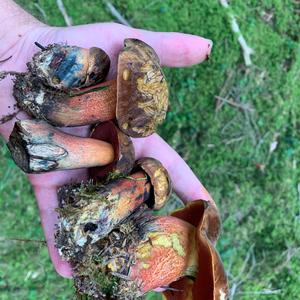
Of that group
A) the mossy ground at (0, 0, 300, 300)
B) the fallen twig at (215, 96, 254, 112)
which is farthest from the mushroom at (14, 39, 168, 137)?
the fallen twig at (215, 96, 254, 112)

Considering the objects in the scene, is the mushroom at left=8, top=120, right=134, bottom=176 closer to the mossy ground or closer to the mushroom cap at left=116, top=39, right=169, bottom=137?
the mushroom cap at left=116, top=39, right=169, bottom=137

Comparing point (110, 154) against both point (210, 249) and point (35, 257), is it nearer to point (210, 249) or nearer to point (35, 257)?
point (210, 249)

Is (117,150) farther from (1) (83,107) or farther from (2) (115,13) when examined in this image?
(2) (115,13)

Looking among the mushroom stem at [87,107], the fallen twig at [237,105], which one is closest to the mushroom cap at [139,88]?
the mushroom stem at [87,107]

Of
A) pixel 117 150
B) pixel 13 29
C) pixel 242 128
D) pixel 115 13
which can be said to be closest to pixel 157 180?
pixel 117 150

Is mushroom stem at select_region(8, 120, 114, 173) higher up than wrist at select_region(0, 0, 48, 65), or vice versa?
wrist at select_region(0, 0, 48, 65)

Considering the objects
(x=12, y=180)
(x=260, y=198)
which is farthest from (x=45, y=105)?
(x=260, y=198)

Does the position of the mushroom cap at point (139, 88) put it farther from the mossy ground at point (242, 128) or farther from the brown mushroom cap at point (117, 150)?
the mossy ground at point (242, 128)

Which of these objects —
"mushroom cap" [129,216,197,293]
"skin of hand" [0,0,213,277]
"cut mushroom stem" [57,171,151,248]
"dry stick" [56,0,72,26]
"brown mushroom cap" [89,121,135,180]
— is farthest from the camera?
"dry stick" [56,0,72,26]
